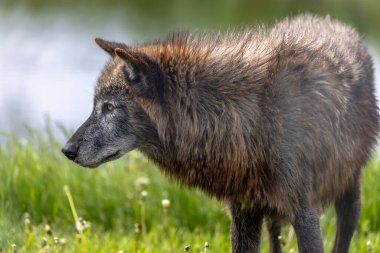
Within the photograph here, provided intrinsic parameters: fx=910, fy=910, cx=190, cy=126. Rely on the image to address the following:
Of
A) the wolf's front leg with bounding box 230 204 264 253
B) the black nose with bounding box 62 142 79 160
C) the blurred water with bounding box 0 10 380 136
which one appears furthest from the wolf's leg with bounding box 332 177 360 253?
the blurred water with bounding box 0 10 380 136

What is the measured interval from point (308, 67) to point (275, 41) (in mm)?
303

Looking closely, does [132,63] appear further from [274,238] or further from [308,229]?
[274,238]

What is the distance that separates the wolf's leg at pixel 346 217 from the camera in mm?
5926

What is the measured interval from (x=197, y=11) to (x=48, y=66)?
17.7 feet

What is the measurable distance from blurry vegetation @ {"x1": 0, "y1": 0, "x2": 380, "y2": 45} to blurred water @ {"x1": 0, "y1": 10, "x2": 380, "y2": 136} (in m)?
0.62

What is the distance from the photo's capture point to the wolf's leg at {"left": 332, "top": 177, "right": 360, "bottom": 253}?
5.93 metres

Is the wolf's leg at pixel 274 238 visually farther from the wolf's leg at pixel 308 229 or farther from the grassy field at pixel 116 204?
the wolf's leg at pixel 308 229

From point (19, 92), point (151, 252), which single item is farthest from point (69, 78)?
point (151, 252)

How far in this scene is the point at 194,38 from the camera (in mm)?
5238

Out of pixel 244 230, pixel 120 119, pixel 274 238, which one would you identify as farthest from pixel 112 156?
pixel 274 238

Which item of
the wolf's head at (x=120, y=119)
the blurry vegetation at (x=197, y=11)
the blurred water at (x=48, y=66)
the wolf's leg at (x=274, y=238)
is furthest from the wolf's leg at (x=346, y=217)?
the blurry vegetation at (x=197, y=11)

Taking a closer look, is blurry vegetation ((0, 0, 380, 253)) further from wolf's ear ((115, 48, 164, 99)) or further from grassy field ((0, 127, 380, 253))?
wolf's ear ((115, 48, 164, 99))

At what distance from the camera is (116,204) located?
22.8 feet

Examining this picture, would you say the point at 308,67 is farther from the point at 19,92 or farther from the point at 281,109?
the point at 19,92
